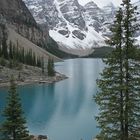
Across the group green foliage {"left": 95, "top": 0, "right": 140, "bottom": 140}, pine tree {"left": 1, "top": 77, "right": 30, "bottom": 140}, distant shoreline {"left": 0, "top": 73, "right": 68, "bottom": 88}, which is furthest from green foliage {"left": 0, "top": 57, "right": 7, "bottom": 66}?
green foliage {"left": 95, "top": 0, "right": 140, "bottom": 140}

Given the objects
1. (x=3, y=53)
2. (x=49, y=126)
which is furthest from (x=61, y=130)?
(x=3, y=53)

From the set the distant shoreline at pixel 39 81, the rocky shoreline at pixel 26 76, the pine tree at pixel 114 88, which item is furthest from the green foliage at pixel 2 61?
the pine tree at pixel 114 88

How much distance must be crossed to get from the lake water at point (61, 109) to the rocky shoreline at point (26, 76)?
520 centimetres

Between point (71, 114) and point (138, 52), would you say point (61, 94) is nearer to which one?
point (71, 114)

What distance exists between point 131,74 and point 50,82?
4557 inches

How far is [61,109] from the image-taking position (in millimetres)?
84688

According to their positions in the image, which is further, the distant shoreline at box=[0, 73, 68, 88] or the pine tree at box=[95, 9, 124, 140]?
the distant shoreline at box=[0, 73, 68, 88]

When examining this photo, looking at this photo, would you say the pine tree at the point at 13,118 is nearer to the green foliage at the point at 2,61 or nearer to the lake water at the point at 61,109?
the lake water at the point at 61,109

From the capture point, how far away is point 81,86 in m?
127

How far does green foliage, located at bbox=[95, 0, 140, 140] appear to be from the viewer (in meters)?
21.9

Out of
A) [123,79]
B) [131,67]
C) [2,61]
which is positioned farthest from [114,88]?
[2,61]

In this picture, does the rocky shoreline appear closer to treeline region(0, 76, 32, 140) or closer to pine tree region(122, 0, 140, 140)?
treeline region(0, 76, 32, 140)

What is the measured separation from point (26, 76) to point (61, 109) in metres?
53.7

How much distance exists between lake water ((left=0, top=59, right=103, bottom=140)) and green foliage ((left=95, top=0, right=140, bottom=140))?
3121 centimetres
